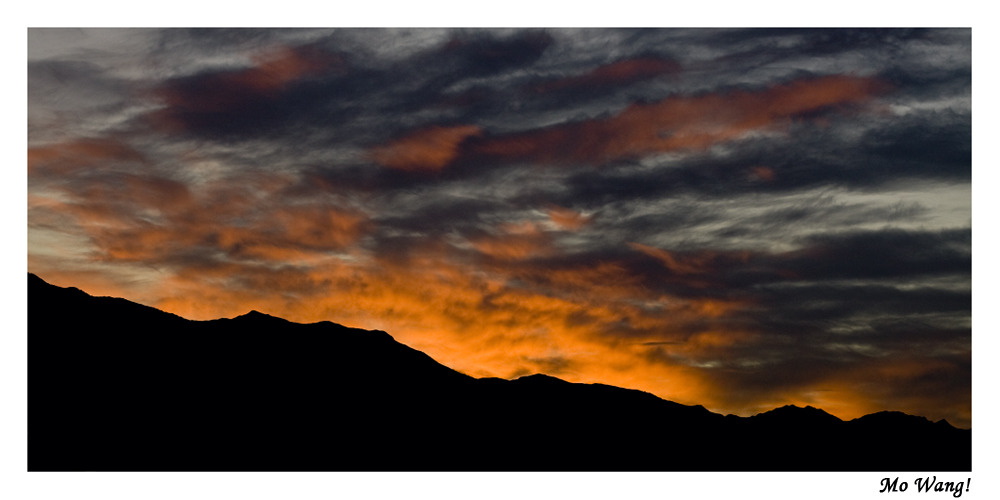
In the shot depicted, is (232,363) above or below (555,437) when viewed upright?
above

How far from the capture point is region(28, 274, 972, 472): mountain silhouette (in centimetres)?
5628

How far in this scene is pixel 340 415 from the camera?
81438 mm

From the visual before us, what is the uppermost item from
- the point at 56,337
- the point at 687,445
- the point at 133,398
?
the point at 56,337

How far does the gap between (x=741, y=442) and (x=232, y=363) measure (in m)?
62.1

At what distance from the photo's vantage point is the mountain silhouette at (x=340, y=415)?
5628 centimetres

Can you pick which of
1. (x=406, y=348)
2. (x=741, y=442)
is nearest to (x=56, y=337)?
(x=406, y=348)

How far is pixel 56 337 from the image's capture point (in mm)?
88625
